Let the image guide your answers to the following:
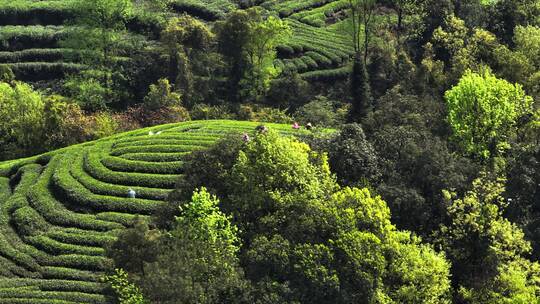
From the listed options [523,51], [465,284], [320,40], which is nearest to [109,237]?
[465,284]

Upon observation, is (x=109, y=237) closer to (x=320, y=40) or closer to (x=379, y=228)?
(x=379, y=228)

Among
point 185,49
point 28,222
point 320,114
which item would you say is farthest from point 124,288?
point 185,49

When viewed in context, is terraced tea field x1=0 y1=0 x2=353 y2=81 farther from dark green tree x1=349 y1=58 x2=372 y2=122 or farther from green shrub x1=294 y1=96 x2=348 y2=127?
dark green tree x1=349 y1=58 x2=372 y2=122

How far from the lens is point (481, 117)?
173 ft

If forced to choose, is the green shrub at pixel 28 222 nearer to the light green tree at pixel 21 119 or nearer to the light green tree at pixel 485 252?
the light green tree at pixel 21 119

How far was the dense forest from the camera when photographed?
37969mm

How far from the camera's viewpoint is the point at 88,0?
7838 cm

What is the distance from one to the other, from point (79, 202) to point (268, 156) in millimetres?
18155

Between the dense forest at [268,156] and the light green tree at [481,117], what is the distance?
151mm

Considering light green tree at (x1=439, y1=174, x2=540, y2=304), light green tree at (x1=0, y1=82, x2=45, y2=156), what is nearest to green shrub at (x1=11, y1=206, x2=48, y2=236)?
light green tree at (x1=0, y1=82, x2=45, y2=156)

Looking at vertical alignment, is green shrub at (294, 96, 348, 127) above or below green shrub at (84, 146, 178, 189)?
below

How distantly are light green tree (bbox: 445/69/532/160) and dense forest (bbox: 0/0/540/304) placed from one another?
0.15 m

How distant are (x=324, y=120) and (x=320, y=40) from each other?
Answer: 24.4m

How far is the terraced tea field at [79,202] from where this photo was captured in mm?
45000
